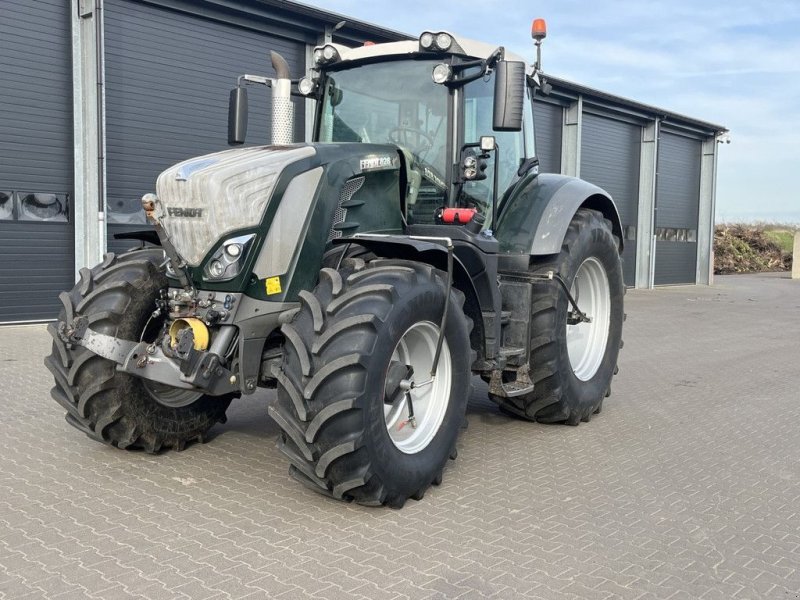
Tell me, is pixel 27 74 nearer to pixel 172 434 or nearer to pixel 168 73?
pixel 168 73

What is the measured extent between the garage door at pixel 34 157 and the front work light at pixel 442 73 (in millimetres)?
8402

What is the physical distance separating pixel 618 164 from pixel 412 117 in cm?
1924

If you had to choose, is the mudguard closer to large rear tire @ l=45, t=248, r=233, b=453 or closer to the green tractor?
the green tractor

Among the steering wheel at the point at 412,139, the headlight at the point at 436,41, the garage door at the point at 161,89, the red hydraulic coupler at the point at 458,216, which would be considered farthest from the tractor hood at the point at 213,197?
the garage door at the point at 161,89

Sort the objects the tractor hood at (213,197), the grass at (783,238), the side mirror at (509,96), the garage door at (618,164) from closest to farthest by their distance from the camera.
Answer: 1. the tractor hood at (213,197)
2. the side mirror at (509,96)
3. the garage door at (618,164)
4. the grass at (783,238)

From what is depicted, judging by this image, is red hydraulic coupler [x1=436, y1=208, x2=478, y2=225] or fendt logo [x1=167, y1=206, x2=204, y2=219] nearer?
fendt logo [x1=167, y1=206, x2=204, y2=219]

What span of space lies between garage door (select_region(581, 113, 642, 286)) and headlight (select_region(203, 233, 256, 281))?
18739 mm

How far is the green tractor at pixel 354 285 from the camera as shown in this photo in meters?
4.00

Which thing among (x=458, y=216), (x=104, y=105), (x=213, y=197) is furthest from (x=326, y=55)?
(x=104, y=105)

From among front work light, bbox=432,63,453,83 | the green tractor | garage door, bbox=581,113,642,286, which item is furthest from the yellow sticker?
garage door, bbox=581,113,642,286

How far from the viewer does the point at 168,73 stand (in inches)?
501

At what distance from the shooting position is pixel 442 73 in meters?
5.18

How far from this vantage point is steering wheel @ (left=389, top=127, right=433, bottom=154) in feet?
17.7

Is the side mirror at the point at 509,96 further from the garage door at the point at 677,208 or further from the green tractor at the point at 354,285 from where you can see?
the garage door at the point at 677,208
